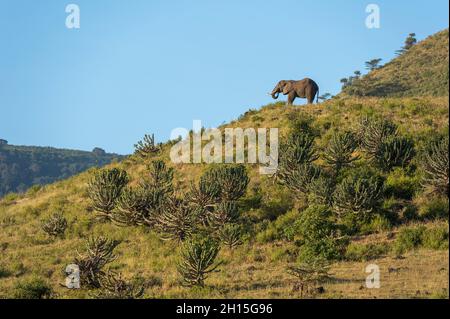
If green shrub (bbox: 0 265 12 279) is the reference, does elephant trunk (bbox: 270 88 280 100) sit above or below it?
above

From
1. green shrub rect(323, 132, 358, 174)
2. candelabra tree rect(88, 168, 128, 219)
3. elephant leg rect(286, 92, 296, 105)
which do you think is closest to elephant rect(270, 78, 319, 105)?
elephant leg rect(286, 92, 296, 105)

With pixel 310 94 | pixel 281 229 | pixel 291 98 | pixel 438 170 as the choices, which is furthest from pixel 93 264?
pixel 291 98

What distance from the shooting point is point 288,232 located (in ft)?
89.5

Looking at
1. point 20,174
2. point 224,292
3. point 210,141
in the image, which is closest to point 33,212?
point 210,141

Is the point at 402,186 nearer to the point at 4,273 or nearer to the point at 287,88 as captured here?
the point at 287,88

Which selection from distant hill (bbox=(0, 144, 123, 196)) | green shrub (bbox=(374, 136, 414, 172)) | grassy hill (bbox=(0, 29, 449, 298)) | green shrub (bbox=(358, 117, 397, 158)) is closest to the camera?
grassy hill (bbox=(0, 29, 449, 298))

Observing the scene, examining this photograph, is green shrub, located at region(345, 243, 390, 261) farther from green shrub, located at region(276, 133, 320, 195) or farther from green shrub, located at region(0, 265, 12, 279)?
green shrub, located at region(0, 265, 12, 279)

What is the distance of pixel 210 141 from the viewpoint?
4044 centimetres

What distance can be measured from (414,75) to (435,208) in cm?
4932

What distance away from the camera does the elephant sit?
41750 millimetres

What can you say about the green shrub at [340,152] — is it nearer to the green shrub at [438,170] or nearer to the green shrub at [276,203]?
the green shrub at [276,203]

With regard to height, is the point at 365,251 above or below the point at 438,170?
below

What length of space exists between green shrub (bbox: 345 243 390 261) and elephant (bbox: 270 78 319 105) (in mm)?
18030
